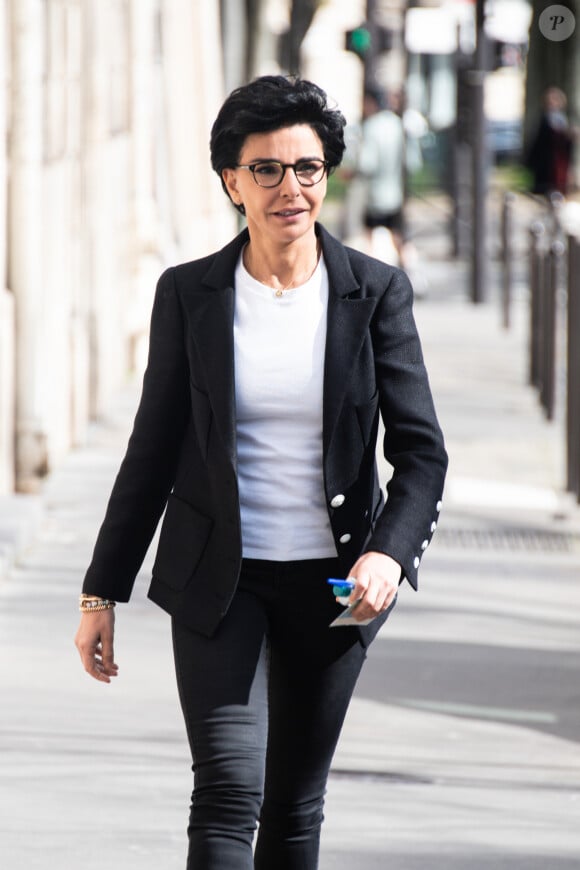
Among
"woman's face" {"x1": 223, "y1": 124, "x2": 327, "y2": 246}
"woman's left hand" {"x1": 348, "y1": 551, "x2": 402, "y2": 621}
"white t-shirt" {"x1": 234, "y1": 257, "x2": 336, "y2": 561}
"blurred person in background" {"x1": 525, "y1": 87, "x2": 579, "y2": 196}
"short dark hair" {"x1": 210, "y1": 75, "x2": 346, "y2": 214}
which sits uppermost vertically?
"short dark hair" {"x1": 210, "y1": 75, "x2": 346, "y2": 214}

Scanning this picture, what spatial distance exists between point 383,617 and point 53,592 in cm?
430

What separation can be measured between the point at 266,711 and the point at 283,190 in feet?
2.99

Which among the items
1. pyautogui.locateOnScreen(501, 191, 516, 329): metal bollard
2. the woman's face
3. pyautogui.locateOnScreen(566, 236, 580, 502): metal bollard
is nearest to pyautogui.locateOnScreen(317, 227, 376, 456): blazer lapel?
the woman's face

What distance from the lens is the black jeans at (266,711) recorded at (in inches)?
133

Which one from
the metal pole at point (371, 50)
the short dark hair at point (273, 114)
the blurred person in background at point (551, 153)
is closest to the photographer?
the short dark hair at point (273, 114)

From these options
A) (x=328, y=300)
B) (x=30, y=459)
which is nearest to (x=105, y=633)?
(x=328, y=300)

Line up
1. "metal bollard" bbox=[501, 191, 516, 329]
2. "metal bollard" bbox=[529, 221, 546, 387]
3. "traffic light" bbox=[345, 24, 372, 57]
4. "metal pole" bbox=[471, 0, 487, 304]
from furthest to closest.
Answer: "traffic light" bbox=[345, 24, 372, 57]
"metal pole" bbox=[471, 0, 487, 304]
"metal bollard" bbox=[501, 191, 516, 329]
"metal bollard" bbox=[529, 221, 546, 387]

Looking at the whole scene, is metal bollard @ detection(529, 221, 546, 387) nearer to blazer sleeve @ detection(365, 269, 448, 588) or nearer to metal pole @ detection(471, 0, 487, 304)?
metal pole @ detection(471, 0, 487, 304)

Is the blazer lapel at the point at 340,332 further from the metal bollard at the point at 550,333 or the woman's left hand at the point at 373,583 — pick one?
the metal bollard at the point at 550,333

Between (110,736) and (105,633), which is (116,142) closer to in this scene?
(110,736)

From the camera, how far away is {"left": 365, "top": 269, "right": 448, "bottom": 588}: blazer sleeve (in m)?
3.53

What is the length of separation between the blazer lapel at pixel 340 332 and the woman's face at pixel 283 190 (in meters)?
0.11

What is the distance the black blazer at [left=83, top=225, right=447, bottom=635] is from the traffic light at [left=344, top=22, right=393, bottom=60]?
23.6 meters

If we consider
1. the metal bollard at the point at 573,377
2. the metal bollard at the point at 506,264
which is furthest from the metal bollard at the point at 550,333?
the metal bollard at the point at 506,264
